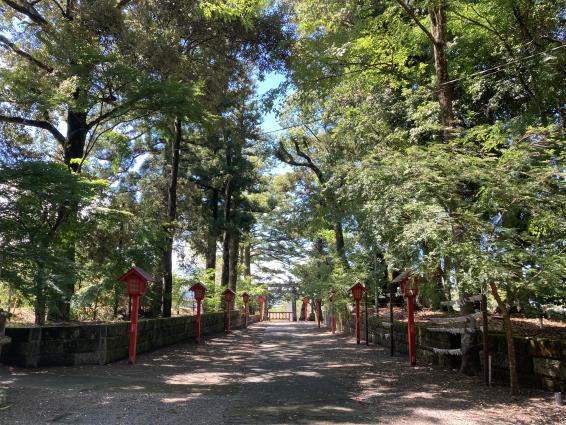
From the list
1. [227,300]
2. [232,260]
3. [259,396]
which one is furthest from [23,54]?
[232,260]

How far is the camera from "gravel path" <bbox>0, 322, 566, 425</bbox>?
5508 millimetres

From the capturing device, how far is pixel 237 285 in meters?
33.0

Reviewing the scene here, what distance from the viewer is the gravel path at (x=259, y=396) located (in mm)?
5508

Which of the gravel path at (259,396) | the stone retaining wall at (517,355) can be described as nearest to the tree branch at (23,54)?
the gravel path at (259,396)

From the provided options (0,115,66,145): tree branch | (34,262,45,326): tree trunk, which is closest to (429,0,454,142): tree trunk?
(34,262,45,326): tree trunk

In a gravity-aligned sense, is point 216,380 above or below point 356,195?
below

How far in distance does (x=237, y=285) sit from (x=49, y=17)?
22.3 m

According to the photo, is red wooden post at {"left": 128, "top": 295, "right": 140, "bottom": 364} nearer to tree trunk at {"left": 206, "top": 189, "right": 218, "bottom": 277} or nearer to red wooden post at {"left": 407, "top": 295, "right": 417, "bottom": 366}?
red wooden post at {"left": 407, "top": 295, "right": 417, "bottom": 366}

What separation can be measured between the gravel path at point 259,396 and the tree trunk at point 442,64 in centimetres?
518

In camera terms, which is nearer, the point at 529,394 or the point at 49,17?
the point at 529,394

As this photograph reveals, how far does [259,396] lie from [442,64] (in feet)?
26.2

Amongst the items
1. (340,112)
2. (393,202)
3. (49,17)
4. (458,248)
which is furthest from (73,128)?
(458,248)

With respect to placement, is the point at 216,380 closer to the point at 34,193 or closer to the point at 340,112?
the point at 34,193

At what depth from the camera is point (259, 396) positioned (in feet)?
22.5
